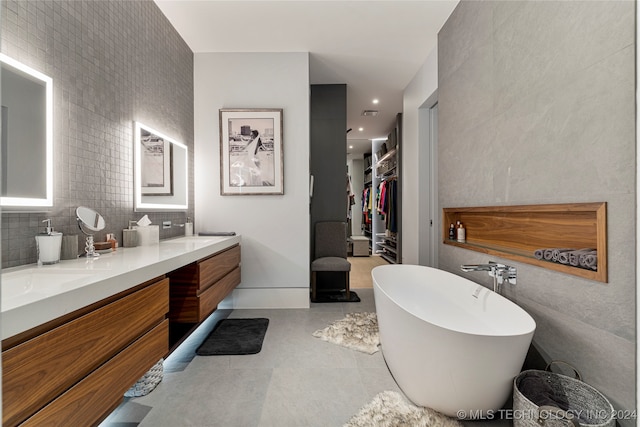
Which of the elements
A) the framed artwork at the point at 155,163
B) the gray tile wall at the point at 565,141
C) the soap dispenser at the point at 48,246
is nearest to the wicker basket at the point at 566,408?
the gray tile wall at the point at 565,141

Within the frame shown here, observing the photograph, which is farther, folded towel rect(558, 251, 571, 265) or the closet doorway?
the closet doorway

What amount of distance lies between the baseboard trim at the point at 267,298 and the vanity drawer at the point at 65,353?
1.91 meters

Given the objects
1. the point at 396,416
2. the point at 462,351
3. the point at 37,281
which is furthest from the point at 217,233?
the point at 462,351

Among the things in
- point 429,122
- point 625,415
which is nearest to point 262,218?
point 429,122

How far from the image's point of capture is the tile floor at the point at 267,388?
155cm

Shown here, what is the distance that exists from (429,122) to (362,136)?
3.29 meters

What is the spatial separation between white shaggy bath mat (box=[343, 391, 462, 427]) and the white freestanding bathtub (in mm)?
40

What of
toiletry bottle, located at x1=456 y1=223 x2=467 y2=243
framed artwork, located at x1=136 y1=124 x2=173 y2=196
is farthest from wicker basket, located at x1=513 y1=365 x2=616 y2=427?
framed artwork, located at x1=136 y1=124 x2=173 y2=196

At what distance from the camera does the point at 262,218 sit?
Result: 321 cm

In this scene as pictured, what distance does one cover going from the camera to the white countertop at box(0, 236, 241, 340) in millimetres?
810

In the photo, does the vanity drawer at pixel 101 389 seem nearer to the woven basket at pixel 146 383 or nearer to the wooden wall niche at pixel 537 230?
the woven basket at pixel 146 383

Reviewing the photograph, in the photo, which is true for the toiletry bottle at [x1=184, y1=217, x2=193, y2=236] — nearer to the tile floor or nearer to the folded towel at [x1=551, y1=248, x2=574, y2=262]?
the tile floor

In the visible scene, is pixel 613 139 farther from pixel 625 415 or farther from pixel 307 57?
pixel 307 57

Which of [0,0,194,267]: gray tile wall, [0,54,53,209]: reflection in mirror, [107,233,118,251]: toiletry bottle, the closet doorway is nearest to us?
[0,54,53,209]: reflection in mirror
